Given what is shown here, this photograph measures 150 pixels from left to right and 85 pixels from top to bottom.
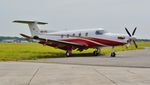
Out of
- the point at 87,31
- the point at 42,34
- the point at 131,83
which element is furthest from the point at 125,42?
the point at 131,83

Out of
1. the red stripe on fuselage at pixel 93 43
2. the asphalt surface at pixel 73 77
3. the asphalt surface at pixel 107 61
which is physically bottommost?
the asphalt surface at pixel 107 61

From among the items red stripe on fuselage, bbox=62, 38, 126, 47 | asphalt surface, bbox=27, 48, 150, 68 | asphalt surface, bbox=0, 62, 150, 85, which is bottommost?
asphalt surface, bbox=27, 48, 150, 68

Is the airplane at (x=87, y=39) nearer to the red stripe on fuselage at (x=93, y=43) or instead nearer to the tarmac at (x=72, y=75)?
the red stripe on fuselage at (x=93, y=43)

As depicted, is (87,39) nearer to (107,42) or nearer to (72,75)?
(107,42)

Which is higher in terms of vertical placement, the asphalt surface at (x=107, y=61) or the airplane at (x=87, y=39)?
the airplane at (x=87, y=39)

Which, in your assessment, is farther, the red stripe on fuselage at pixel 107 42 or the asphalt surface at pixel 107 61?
the red stripe on fuselage at pixel 107 42

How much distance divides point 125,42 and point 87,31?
4.25m

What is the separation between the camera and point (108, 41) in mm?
35781

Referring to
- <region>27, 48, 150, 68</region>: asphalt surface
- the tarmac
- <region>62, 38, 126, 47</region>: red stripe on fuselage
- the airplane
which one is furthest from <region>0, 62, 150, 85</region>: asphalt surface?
<region>62, 38, 126, 47</region>: red stripe on fuselage

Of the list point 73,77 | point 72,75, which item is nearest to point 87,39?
point 72,75

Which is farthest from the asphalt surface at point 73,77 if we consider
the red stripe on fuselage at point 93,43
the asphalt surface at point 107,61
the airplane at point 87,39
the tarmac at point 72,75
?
the red stripe on fuselage at point 93,43

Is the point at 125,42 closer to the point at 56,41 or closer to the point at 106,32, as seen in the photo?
the point at 106,32

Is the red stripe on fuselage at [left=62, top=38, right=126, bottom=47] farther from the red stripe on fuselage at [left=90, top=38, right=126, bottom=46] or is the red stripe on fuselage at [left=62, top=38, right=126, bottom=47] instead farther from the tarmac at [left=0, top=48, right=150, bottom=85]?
the tarmac at [left=0, top=48, right=150, bottom=85]

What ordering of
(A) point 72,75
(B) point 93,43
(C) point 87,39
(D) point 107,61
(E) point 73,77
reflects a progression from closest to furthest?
1. (E) point 73,77
2. (A) point 72,75
3. (D) point 107,61
4. (B) point 93,43
5. (C) point 87,39
